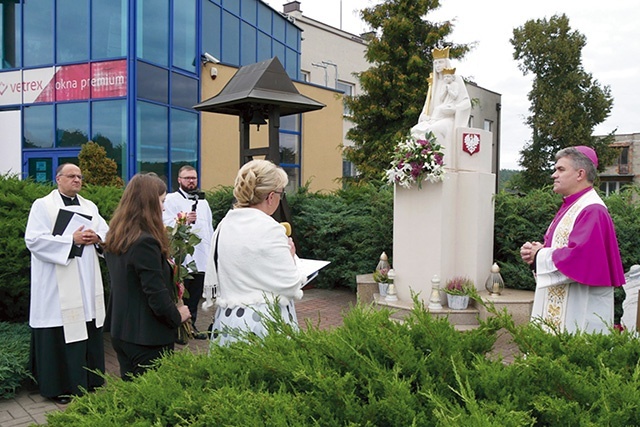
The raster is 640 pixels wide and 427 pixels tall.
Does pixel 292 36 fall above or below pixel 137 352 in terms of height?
above

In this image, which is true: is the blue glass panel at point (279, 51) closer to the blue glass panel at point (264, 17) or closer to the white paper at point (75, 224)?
the blue glass panel at point (264, 17)

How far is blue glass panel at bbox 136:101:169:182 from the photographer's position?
16.3 metres

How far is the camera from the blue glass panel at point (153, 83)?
1620 cm

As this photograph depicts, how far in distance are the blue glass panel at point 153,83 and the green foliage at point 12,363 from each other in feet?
39.8

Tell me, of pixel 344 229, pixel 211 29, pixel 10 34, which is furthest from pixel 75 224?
pixel 10 34

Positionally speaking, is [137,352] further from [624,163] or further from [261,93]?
[624,163]

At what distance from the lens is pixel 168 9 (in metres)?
17.2

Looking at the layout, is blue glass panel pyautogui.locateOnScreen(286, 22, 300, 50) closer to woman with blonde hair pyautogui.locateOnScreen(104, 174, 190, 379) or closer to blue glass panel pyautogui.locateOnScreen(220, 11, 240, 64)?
blue glass panel pyautogui.locateOnScreen(220, 11, 240, 64)

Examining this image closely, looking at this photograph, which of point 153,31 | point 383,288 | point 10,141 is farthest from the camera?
point 10,141

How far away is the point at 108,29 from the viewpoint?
1628 centimetres

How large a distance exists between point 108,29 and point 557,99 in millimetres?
19349

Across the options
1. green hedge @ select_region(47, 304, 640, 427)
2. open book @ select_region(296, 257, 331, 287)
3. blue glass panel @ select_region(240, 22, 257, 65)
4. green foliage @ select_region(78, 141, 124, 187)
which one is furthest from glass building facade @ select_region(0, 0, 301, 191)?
green hedge @ select_region(47, 304, 640, 427)

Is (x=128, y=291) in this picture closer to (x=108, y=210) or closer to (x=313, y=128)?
(x=108, y=210)

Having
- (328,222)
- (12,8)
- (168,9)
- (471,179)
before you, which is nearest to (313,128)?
(168,9)
